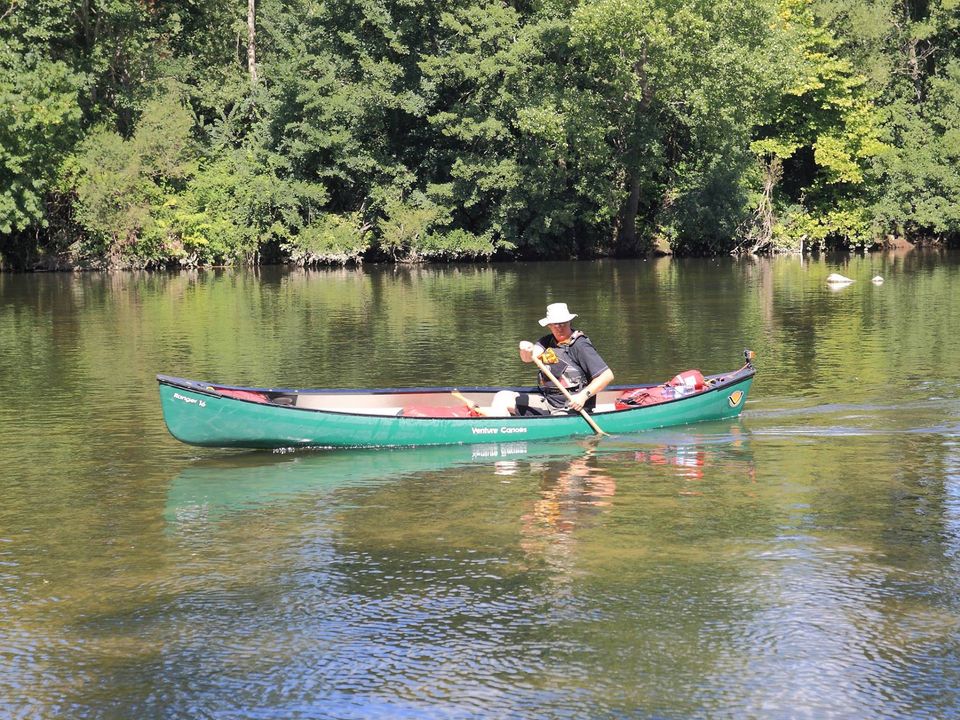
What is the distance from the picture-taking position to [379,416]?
16.3m

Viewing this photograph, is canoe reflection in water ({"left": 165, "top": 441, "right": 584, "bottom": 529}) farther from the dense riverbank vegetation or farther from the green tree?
the green tree

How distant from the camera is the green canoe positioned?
51.5 feet

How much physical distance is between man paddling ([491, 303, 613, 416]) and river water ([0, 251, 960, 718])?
59 cm

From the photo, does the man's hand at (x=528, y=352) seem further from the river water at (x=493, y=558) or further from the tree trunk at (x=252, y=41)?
the tree trunk at (x=252, y=41)

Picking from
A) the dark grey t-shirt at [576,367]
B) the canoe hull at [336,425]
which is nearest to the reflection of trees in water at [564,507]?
the canoe hull at [336,425]

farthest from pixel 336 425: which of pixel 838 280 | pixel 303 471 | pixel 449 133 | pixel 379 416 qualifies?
pixel 449 133

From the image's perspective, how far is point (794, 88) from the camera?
2259 inches

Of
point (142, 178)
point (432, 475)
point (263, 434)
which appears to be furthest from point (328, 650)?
point (142, 178)

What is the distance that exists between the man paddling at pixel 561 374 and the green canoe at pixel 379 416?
357 millimetres

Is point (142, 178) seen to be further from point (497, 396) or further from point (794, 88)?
point (497, 396)

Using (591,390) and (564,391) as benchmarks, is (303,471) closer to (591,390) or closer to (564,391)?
(564,391)

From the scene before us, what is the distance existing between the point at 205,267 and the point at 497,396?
4023cm

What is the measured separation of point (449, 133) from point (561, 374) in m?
38.9

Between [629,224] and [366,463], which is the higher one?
[629,224]
